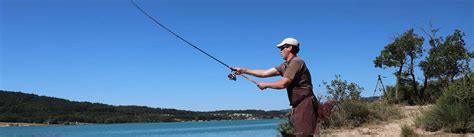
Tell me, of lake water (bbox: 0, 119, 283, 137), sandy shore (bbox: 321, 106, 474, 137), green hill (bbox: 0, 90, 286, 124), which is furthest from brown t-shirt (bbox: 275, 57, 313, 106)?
green hill (bbox: 0, 90, 286, 124)

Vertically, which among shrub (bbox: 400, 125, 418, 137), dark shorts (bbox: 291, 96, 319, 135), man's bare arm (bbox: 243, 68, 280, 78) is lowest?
shrub (bbox: 400, 125, 418, 137)

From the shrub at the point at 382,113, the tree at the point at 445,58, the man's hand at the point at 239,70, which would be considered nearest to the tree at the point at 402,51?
the tree at the point at 445,58

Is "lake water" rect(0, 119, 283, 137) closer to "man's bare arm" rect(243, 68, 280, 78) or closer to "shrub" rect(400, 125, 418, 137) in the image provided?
"shrub" rect(400, 125, 418, 137)

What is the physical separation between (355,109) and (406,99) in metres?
13.4

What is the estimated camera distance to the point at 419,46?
28.5 metres

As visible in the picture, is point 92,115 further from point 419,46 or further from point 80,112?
point 419,46

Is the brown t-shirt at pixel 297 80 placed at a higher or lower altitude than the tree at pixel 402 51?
lower

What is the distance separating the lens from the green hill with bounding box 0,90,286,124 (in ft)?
395

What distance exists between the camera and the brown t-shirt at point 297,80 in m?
5.52

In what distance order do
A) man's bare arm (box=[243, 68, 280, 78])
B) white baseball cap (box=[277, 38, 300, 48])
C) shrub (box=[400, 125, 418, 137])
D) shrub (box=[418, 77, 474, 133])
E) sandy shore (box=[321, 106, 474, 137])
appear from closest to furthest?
1. white baseball cap (box=[277, 38, 300, 48])
2. man's bare arm (box=[243, 68, 280, 78])
3. shrub (box=[400, 125, 418, 137])
4. shrub (box=[418, 77, 474, 133])
5. sandy shore (box=[321, 106, 474, 137])

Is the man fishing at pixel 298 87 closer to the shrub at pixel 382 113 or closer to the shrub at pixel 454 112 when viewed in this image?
the shrub at pixel 454 112

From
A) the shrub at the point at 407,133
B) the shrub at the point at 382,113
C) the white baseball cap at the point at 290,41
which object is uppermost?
the white baseball cap at the point at 290,41

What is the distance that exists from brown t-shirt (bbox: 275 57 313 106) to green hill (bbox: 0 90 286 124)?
11298cm

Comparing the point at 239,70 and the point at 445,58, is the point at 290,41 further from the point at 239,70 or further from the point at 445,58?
the point at 445,58
